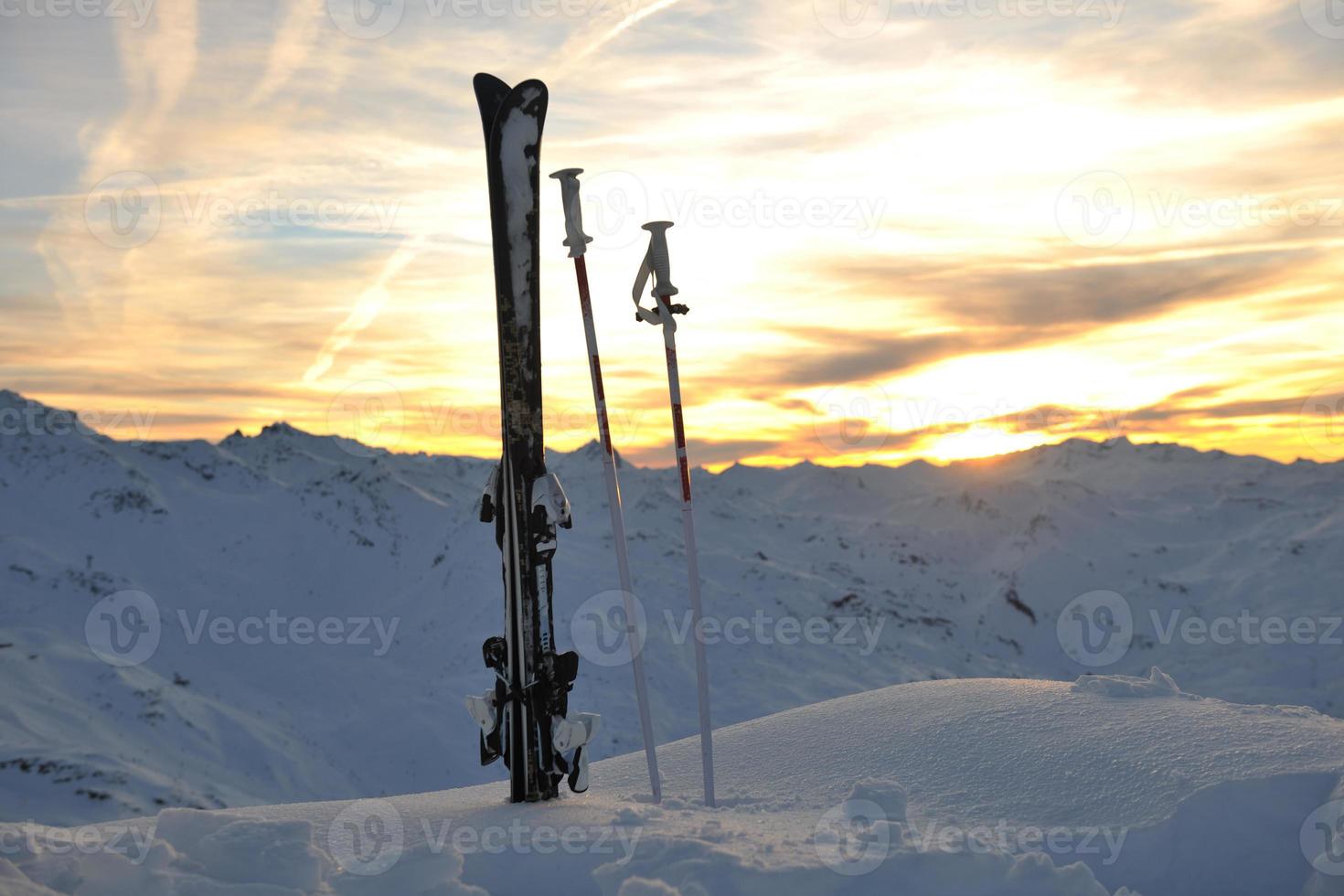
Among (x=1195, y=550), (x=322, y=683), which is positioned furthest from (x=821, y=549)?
(x=322, y=683)

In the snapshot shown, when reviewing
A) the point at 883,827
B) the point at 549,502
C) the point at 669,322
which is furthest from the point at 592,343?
the point at 883,827

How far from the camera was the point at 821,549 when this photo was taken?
46.4 metres

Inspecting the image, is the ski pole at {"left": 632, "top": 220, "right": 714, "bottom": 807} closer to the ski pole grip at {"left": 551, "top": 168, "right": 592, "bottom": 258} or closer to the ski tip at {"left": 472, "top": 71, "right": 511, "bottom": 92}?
the ski pole grip at {"left": 551, "top": 168, "right": 592, "bottom": 258}

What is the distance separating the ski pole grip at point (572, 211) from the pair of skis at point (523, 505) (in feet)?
0.38

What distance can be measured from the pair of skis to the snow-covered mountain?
9.98 metres

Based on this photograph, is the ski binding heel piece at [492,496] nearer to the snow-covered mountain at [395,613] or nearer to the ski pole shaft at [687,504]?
the ski pole shaft at [687,504]

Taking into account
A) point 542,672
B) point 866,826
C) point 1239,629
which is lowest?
point 1239,629

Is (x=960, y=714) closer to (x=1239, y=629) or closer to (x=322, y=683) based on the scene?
(x=322, y=683)

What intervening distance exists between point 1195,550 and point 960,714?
53061mm

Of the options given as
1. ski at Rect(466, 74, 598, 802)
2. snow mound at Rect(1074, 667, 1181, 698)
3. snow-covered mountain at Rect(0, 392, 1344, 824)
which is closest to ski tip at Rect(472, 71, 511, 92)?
ski at Rect(466, 74, 598, 802)

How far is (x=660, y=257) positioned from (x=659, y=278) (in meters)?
0.13

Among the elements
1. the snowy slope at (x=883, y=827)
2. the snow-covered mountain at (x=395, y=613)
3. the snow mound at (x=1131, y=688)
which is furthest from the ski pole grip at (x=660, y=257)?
the snow-covered mountain at (x=395, y=613)

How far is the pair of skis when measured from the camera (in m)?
6.29

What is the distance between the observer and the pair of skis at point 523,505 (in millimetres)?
6285
